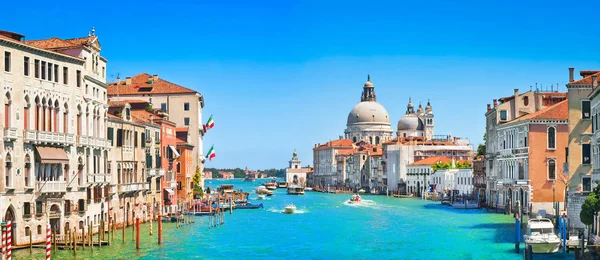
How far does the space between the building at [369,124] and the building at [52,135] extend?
94850mm

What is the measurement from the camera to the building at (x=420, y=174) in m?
78.9

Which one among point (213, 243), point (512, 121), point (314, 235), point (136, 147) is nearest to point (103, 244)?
point (213, 243)

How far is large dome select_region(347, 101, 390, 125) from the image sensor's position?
123750 millimetres

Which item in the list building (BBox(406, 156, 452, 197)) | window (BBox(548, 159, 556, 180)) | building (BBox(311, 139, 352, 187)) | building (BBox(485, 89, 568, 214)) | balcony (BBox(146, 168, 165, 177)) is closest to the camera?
balcony (BBox(146, 168, 165, 177))

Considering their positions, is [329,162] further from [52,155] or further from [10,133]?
[10,133]

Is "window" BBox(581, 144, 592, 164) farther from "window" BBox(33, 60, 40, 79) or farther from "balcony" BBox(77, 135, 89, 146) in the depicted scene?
"window" BBox(33, 60, 40, 79)

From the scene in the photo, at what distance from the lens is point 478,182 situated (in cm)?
5375

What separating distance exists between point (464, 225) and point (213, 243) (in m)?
11.7

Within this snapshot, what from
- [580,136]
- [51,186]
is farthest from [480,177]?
[51,186]

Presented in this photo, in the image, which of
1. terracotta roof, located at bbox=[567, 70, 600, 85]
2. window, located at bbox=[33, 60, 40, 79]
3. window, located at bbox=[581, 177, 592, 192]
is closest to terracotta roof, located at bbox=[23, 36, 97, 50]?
window, located at bbox=[33, 60, 40, 79]

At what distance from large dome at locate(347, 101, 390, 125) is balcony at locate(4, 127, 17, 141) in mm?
101958

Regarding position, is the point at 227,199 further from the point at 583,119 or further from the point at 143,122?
the point at 583,119

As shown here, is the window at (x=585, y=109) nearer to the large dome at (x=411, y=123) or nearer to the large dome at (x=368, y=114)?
the large dome at (x=411, y=123)

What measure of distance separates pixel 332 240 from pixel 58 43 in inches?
479
